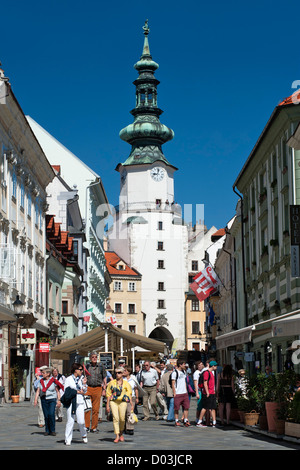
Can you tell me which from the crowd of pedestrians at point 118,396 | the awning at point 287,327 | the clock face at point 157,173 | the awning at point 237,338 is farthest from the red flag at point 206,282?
the clock face at point 157,173

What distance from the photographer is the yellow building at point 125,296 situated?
363 feet

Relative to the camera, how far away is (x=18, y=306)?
112ft

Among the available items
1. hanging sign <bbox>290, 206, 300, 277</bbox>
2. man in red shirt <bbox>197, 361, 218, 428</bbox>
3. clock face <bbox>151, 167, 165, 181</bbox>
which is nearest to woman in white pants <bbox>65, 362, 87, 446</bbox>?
man in red shirt <bbox>197, 361, 218, 428</bbox>

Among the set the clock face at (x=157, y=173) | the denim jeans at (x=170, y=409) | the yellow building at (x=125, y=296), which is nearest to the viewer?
the denim jeans at (x=170, y=409)

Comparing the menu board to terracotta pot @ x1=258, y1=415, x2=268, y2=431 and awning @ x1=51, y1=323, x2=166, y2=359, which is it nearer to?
awning @ x1=51, y1=323, x2=166, y2=359

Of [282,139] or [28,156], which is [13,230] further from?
[282,139]

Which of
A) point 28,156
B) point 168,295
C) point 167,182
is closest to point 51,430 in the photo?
point 28,156

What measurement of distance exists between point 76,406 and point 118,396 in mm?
815

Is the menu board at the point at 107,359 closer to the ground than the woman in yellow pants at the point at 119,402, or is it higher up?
higher up

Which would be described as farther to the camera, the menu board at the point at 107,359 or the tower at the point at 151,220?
the tower at the point at 151,220

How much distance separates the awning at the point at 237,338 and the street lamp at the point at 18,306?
10.4 metres

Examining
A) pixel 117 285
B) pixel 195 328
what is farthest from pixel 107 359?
pixel 195 328

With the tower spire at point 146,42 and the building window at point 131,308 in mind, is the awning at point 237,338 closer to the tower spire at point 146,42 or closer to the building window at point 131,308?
the building window at point 131,308

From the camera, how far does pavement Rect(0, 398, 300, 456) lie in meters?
14.9
